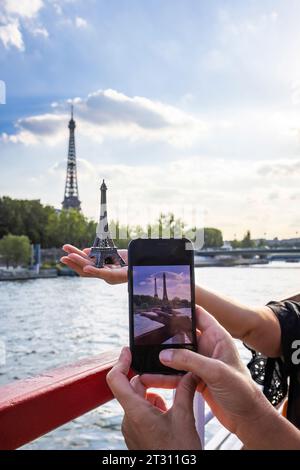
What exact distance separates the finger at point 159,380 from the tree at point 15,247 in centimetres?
3415

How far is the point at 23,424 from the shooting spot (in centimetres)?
77

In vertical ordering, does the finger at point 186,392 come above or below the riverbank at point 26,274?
above

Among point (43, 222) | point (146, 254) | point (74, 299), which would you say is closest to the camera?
point (146, 254)

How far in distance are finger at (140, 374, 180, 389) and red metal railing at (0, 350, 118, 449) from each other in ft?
0.68

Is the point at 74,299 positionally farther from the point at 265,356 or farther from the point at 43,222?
the point at 265,356

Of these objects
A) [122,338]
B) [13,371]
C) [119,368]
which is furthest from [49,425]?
[122,338]

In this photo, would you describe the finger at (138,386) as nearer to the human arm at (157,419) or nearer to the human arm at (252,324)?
the human arm at (157,419)

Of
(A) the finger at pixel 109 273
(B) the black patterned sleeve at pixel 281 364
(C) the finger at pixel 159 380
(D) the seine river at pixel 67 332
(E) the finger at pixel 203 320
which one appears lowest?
(D) the seine river at pixel 67 332

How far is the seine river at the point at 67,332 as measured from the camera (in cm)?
726

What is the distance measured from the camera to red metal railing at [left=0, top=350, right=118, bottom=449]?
0.75 m

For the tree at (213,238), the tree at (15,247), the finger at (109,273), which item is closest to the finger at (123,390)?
the finger at (109,273)

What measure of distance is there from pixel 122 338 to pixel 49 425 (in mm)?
15029

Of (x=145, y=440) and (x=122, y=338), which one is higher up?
(x=145, y=440)

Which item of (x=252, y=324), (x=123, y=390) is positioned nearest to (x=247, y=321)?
(x=252, y=324)
